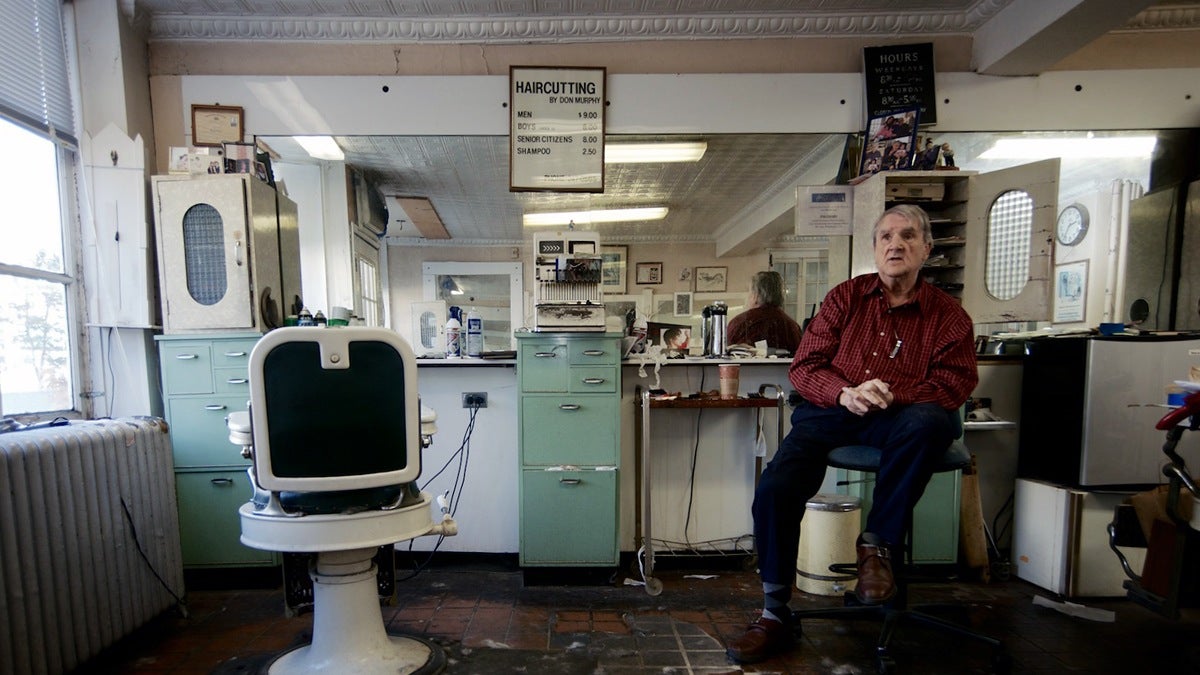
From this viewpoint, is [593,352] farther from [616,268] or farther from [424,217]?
[424,217]

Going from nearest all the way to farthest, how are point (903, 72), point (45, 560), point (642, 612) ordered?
point (45, 560), point (642, 612), point (903, 72)

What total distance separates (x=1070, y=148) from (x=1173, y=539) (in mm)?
2112

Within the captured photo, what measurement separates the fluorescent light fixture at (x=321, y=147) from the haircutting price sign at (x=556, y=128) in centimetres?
99

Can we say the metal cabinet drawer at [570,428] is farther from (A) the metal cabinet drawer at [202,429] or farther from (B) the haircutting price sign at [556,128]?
(A) the metal cabinet drawer at [202,429]

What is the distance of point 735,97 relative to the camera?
2.58m

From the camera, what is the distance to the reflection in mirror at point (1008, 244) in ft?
7.95

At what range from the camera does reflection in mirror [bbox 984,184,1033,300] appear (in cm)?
242

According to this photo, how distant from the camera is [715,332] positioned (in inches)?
104

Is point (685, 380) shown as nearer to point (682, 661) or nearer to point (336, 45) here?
point (682, 661)

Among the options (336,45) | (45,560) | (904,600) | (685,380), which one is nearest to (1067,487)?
(904,600)

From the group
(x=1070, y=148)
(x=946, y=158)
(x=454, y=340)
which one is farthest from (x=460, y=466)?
(x=1070, y=148)

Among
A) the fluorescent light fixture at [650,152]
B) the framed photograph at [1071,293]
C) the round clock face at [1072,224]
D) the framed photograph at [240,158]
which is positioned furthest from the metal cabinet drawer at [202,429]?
the round clock face at [1072,224]

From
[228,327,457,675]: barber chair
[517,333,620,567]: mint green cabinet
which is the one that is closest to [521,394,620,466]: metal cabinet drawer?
[517,333,620,567]: mint green cabinet

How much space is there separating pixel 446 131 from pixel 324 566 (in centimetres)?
210
